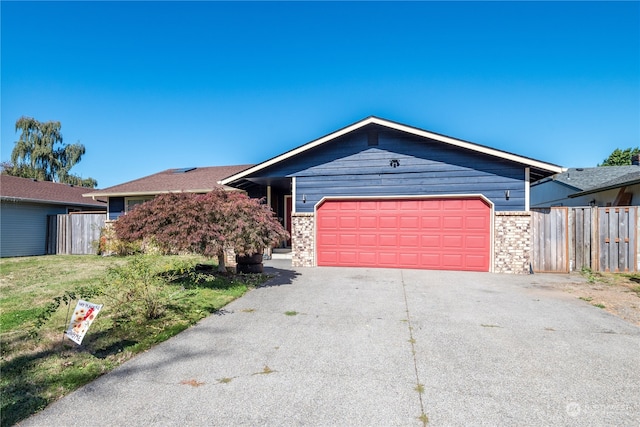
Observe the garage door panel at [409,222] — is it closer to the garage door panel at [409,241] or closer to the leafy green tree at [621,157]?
the garage door panel at [409,241]

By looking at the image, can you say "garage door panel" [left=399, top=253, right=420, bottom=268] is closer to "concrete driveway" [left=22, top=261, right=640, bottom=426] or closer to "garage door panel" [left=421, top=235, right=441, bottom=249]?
"garage door panel" [left=421, top=235, right=441, bottom=249]

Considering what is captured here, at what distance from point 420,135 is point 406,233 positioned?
313cm

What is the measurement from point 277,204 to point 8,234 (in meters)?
11.9

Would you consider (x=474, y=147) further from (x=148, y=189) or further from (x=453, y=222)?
(x=148, y=189)

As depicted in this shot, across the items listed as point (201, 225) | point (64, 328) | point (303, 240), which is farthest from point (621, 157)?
point (64, 328)

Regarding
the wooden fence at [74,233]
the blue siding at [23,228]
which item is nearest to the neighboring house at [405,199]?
the wooden fence at [74,233]

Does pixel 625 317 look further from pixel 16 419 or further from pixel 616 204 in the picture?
pixel 616 204

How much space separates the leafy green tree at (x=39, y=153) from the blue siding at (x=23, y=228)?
20016 mm

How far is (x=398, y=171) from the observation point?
10.1 m

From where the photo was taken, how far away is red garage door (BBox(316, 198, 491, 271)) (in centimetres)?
955

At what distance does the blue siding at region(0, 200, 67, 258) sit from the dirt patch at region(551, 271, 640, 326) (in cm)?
2045

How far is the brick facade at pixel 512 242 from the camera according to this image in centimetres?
920

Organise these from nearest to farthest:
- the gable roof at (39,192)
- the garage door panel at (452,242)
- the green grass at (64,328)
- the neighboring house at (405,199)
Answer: the green grass at (64,328)
the neighboring house at (405,199)
the garage door panel at (452,242)
the gable roof at (39,192)

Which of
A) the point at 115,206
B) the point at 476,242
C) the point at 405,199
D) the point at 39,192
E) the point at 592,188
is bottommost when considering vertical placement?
the point at 476,242
